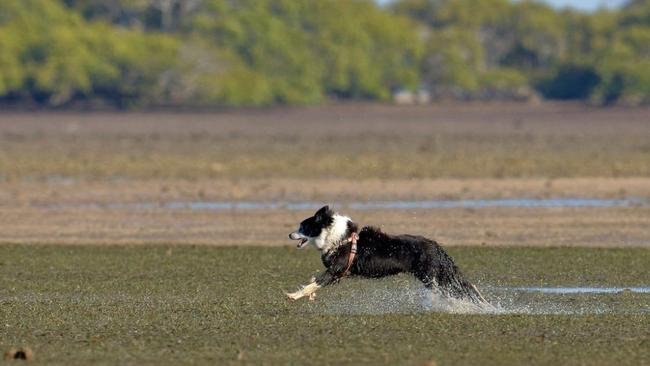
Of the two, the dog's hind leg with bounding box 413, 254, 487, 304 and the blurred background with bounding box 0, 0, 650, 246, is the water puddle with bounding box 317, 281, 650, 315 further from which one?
the blurred background with bounding box 0, 0, 650, 246

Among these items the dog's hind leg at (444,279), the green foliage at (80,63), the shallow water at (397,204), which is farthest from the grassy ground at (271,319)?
the green foliage at (80,63)

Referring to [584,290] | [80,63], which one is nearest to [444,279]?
[584,290]

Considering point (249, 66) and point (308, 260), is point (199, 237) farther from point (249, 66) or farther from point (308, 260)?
point (249, 66)

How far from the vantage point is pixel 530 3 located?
121938 millimetres

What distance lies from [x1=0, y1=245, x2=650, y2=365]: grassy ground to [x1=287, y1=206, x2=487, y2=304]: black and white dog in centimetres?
35

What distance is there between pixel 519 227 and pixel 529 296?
7.91 metres

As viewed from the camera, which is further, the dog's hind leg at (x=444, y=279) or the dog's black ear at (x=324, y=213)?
the dog's black ear at (x=324, y=213)

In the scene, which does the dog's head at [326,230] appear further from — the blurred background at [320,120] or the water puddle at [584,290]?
the blurred background at [320,120]

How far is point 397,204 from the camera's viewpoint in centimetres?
2817

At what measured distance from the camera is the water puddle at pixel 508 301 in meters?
15.3

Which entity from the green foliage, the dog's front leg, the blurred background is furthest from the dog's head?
the green foliage

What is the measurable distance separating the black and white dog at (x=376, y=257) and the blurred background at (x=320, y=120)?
714cm

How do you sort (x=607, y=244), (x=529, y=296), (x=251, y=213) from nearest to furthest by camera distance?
(x=529, y=296) < (x=607, y=244) < (x=251, y=213)

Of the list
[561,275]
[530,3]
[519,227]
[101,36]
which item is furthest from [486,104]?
[561,275]
